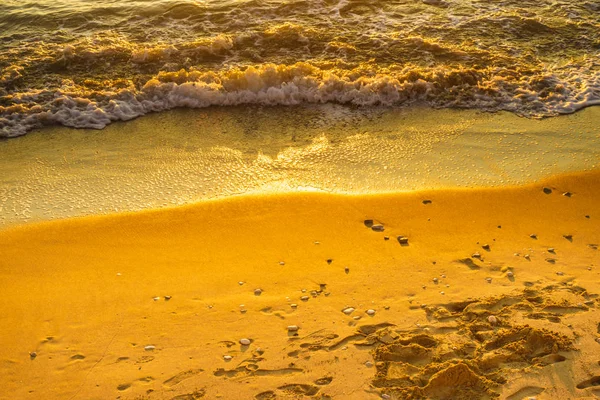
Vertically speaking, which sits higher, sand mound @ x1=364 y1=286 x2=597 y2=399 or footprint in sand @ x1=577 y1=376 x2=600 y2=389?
sand mound @ x1=364 y1=286 x2=597 y2=399

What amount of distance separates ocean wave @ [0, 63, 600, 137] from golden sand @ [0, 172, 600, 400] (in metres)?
2.52

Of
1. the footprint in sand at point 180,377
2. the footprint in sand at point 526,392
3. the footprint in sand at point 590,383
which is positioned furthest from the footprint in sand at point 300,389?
the footprint in sand at point 590,383

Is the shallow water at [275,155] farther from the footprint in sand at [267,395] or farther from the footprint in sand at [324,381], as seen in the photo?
the footprint in sand at [267,395]

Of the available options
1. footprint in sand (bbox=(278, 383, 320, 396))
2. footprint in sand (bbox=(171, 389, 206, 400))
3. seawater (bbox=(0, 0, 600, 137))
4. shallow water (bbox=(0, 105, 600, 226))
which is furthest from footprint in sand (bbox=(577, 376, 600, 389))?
seawater (bbox=(0, 0, 600, 137))

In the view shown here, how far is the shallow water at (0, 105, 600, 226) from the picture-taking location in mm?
6555

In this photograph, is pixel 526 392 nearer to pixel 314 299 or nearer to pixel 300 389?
pixel 300 389

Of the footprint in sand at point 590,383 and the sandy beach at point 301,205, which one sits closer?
the footprint in sand at point 590,383

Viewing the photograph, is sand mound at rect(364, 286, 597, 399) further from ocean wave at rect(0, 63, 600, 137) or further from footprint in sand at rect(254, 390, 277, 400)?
ocean wave at rect(0, 63, 600, 137)

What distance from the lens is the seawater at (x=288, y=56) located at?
8680mm

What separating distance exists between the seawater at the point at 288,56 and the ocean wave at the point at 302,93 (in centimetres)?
2

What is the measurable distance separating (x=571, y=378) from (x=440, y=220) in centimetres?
227

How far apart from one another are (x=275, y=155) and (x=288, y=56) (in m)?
3.33

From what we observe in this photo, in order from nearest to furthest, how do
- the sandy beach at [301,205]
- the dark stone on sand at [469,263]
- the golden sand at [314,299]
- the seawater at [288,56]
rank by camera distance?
the golden sand at [314,299], the sandy beach at [301,205], the dark stone on sand at [469,263], the seawater at [288,56]

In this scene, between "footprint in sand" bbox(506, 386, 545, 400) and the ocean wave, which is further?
the ocean wave
